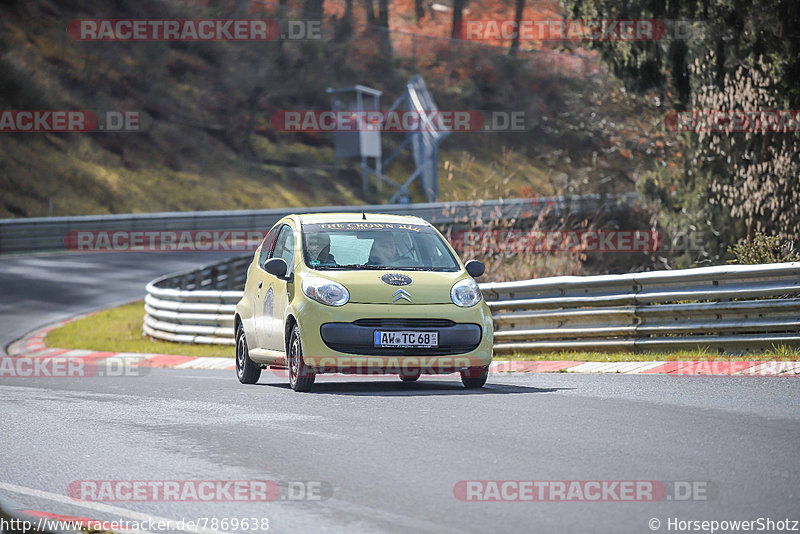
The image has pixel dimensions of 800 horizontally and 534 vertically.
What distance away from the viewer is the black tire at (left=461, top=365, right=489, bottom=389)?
11164 mm

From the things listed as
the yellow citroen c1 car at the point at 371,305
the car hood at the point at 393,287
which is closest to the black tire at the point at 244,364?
the yellow citroen c1 car at the point at 371,305

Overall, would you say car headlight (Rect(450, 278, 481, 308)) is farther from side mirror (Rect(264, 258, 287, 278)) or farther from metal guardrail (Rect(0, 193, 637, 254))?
metal guardrail (Rect(0, 193, 637, 254))

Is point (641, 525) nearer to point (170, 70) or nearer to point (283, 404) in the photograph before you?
point (283, 404)

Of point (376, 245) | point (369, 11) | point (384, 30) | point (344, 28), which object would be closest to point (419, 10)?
point (369, 11)

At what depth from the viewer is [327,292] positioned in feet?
35.3

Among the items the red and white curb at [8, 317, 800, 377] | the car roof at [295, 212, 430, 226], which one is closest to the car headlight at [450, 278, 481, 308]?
the car roof at [295, 212, 430, 226]

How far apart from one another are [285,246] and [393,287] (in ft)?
6.11

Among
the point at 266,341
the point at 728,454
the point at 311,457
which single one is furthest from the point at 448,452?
the point at 266,341

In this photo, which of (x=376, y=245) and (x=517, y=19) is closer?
(x=376, y=245)

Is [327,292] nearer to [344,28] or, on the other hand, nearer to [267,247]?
[267,247]

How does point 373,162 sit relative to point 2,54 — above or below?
below

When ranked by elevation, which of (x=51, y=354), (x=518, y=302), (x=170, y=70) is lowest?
(x=51, y=354)

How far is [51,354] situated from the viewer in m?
20.6

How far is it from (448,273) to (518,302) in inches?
173
